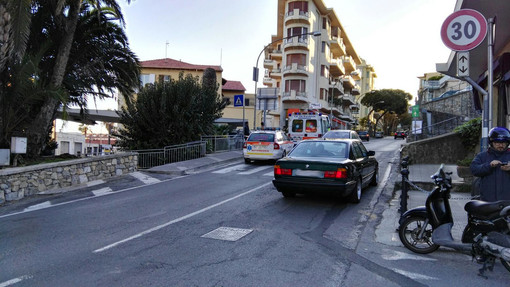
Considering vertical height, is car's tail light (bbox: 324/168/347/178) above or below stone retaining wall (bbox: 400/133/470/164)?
below

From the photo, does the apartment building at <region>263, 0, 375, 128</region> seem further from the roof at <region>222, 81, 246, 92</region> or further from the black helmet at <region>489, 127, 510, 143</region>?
the black helmet at <region>489, 127, 510, 143</region>

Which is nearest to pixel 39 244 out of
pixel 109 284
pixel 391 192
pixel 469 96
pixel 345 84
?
pixel 109 284

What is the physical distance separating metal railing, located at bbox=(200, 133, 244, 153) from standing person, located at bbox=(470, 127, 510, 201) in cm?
1497

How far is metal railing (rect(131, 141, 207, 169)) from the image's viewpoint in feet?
52.2

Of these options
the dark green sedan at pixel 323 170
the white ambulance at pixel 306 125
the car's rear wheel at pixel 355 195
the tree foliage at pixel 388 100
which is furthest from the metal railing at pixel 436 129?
the tree foliage at pixel 388 100

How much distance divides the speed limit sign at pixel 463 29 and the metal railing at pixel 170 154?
1244 cm

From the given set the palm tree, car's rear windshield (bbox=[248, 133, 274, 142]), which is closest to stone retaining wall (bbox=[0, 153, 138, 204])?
the palm tree

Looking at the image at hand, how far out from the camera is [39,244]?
539 cm

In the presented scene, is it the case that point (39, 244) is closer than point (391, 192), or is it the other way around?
point (39, 244)

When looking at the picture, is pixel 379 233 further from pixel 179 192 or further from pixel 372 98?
pixel 372 98

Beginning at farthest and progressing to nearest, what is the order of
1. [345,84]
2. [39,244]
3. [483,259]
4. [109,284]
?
[345,84] < [39,244] < [483,259] < [109,284]

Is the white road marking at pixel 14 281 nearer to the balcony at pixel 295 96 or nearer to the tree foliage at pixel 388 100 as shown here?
the balcony at pixel 295 96

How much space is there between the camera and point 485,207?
14.5ft

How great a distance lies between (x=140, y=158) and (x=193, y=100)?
396 cm
